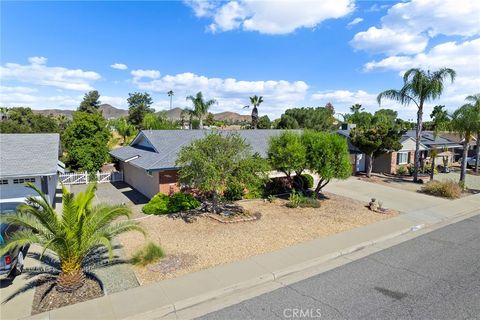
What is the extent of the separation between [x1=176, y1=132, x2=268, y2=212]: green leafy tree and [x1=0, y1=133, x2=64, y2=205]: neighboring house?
22.4 feet

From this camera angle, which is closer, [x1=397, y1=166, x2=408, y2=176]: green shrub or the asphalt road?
the asphalt road

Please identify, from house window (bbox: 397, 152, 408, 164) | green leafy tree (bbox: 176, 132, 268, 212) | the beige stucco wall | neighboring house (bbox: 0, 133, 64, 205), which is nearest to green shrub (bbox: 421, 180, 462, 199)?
house window (bbox: 397, 152, 408, 164)

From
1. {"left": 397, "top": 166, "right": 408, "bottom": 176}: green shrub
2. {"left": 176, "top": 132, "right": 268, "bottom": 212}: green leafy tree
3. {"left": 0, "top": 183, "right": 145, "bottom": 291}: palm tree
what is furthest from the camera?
{"left": 397, "top": 166, "right": 408, "bottom": 176}: green shrub

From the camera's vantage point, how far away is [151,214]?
15.4 meters

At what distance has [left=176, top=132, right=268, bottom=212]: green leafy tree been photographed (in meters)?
13.5

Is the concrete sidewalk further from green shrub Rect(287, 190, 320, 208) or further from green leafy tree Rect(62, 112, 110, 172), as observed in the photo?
Result: green leafy tree Rect(62, 112, 110, 172)

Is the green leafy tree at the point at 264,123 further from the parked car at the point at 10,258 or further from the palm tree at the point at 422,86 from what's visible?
the parked car at the point at 10,258

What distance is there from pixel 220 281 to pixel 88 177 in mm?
19716

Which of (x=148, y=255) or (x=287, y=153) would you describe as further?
(x=287, y=153)

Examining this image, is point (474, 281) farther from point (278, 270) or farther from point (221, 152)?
point (221, 152)

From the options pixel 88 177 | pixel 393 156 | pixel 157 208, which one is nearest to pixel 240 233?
pixel 157 208

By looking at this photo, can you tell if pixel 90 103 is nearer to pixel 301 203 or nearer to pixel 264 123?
pixel 264 123

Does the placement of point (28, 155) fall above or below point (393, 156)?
above

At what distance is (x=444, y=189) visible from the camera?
19953 mm
